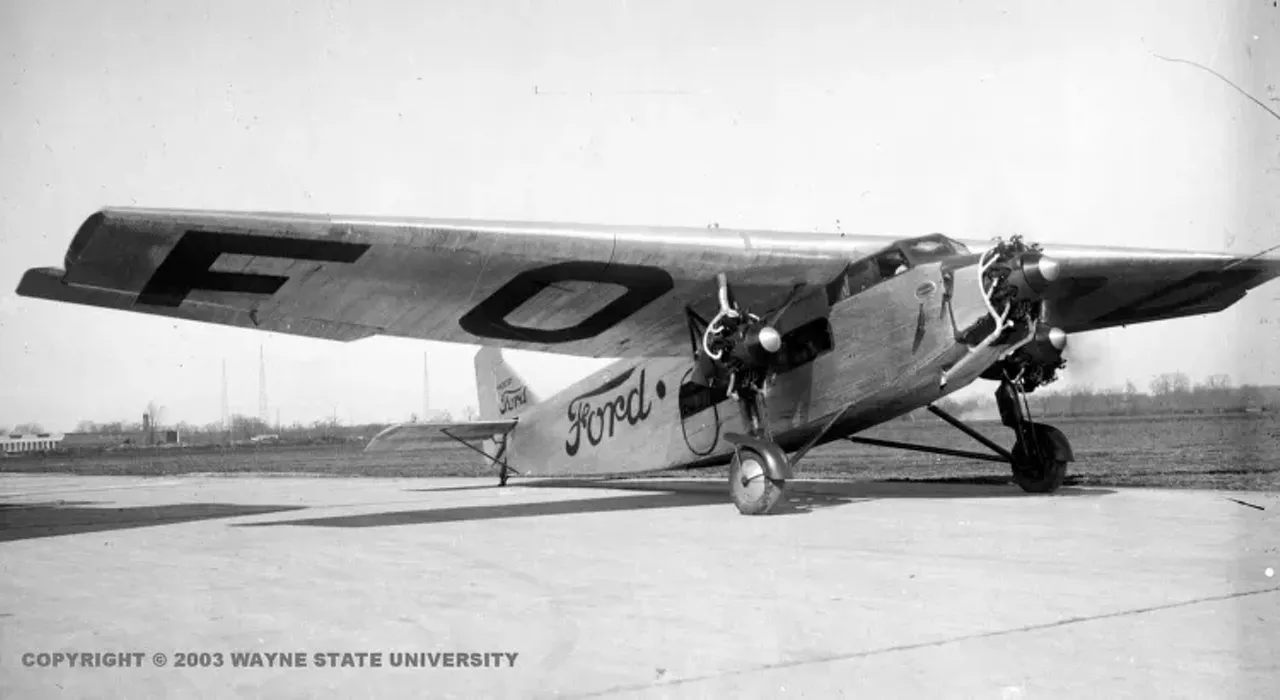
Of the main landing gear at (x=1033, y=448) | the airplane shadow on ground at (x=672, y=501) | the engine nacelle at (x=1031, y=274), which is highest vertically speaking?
the engine nacelle at (x=1031, y=274)

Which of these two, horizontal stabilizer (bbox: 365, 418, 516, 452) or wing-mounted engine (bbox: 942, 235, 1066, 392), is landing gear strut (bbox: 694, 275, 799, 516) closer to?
wing-mounted engine (bbox: 942, 235, 1066, 392)

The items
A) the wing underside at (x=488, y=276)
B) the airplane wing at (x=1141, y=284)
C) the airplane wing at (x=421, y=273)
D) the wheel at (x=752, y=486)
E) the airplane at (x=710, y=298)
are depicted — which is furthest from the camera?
the airplane wing at (x=1141, y=284)

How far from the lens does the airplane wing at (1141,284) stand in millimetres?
13438

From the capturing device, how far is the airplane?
10336 mm

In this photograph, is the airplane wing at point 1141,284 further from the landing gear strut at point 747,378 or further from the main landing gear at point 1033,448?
the landing gear strut at point 747,378

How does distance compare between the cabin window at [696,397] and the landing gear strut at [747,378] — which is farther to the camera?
the cabin window at [696,397]

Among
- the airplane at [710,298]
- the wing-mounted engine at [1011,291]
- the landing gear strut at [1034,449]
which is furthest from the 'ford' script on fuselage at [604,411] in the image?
the wing-mounted engine at [1011,291]

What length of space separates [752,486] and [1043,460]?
4.49 metres

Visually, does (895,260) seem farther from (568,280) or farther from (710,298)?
(568,280)

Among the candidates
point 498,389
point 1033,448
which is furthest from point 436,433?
point 1033,448

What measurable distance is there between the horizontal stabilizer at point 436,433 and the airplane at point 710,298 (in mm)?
4380

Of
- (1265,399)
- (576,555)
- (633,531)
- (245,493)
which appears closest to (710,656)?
(576,555)

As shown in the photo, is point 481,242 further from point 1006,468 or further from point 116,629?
point 1006,468

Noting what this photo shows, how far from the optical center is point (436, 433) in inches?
754
